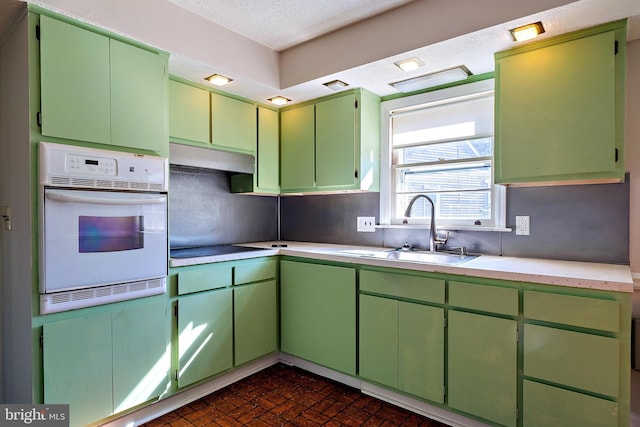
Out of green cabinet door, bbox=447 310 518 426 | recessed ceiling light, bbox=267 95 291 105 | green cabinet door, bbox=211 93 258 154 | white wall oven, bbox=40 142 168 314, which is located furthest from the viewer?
recessed ceiling light, bbox=267 95 291 105

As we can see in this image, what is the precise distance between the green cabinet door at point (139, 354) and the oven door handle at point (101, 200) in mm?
596

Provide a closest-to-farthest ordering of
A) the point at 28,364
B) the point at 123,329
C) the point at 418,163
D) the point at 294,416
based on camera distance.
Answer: the point at 28,364
the point at 123,329
the point at 294,416
the point at 418,163

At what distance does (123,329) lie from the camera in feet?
6.43

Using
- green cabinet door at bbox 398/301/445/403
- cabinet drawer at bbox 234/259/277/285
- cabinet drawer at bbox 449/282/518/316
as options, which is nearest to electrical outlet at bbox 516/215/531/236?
cabinet drawer at bbox 449/282/518/316

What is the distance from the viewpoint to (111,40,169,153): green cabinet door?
1944 millimetres

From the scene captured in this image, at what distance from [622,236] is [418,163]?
134 cm

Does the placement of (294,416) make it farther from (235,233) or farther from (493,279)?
(235,233)

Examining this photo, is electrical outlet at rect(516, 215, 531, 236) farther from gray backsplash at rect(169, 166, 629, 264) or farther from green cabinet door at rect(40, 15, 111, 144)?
green cabinet door at rect(40, 15, 111, 144)

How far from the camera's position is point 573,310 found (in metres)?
1.63

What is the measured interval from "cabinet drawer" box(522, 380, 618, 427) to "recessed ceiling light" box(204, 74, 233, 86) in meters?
2.59

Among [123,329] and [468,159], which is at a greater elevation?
[468,159]

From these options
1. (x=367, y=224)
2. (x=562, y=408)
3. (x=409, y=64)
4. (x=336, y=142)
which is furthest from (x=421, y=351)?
(x=409, y=64)

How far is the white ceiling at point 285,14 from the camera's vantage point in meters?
2.12

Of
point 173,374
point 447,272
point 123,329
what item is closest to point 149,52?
point 123,329
